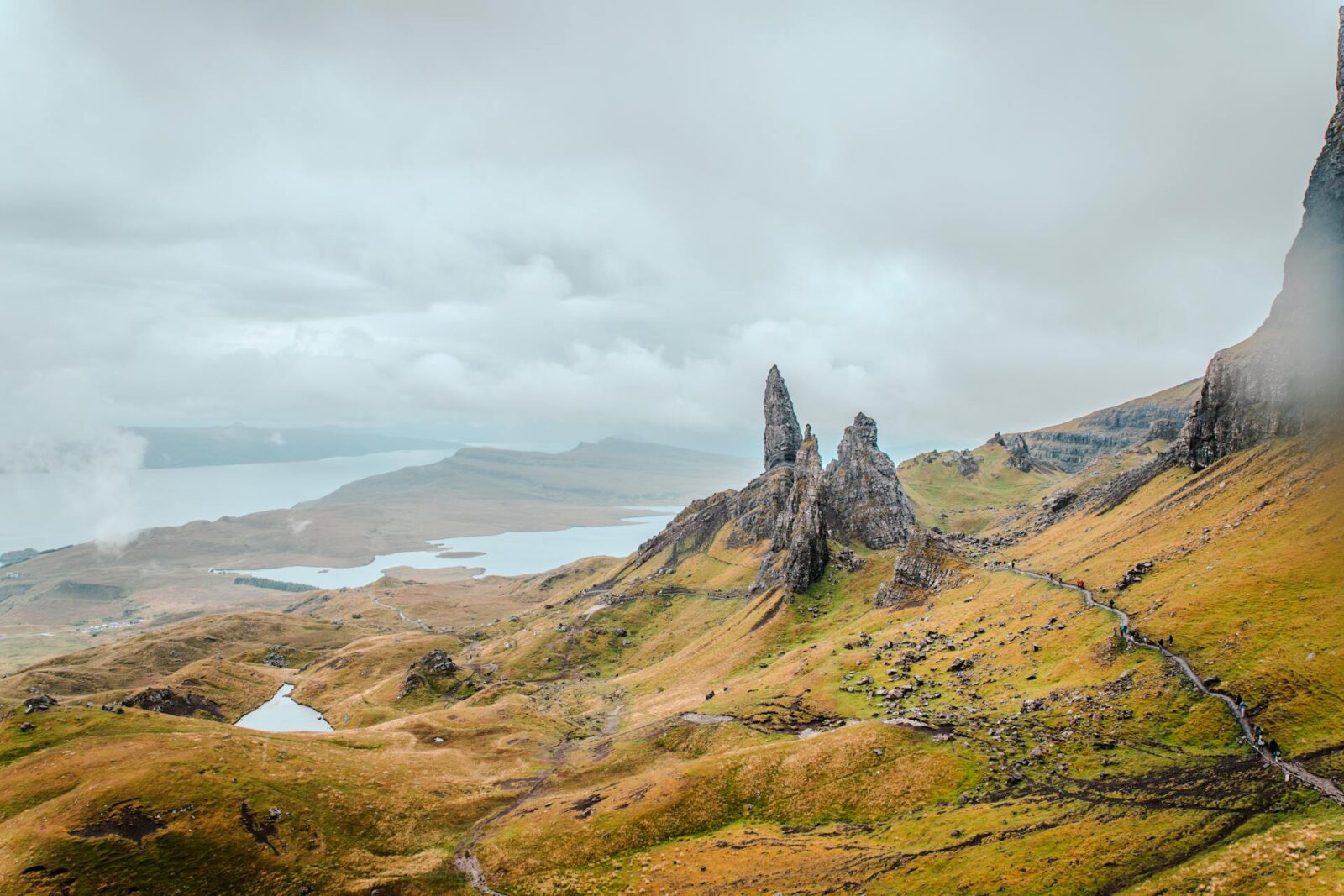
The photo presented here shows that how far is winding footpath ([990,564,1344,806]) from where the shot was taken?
150 ft

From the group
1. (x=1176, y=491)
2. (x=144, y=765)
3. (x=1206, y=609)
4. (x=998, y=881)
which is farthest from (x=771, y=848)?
(x=1176, y=491)

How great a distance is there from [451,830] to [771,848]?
43.7 metres

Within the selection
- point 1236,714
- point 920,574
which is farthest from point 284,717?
point 1236,714

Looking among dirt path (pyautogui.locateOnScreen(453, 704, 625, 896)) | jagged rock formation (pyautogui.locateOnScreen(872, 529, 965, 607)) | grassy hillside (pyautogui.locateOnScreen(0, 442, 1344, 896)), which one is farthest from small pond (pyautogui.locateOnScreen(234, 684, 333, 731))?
jagged rock formation (pyautogui.locateOnScreen(872, 529, 965, 607))

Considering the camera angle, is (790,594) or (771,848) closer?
(771,848)

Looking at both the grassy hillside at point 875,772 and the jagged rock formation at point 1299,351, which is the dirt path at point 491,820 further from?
the jagged rock formation at point 1299,351

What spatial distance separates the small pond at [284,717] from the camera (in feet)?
518

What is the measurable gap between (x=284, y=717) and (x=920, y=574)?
16742cm

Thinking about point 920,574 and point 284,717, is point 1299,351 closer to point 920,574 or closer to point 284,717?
point 920,574

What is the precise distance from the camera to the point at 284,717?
166 m

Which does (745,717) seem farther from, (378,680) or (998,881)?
A: (378,680)

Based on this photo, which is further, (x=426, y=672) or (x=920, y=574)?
(x=426, y=672)

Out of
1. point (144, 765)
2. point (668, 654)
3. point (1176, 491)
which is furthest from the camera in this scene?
point (668, 654)

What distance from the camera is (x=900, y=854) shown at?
54.0 meters
